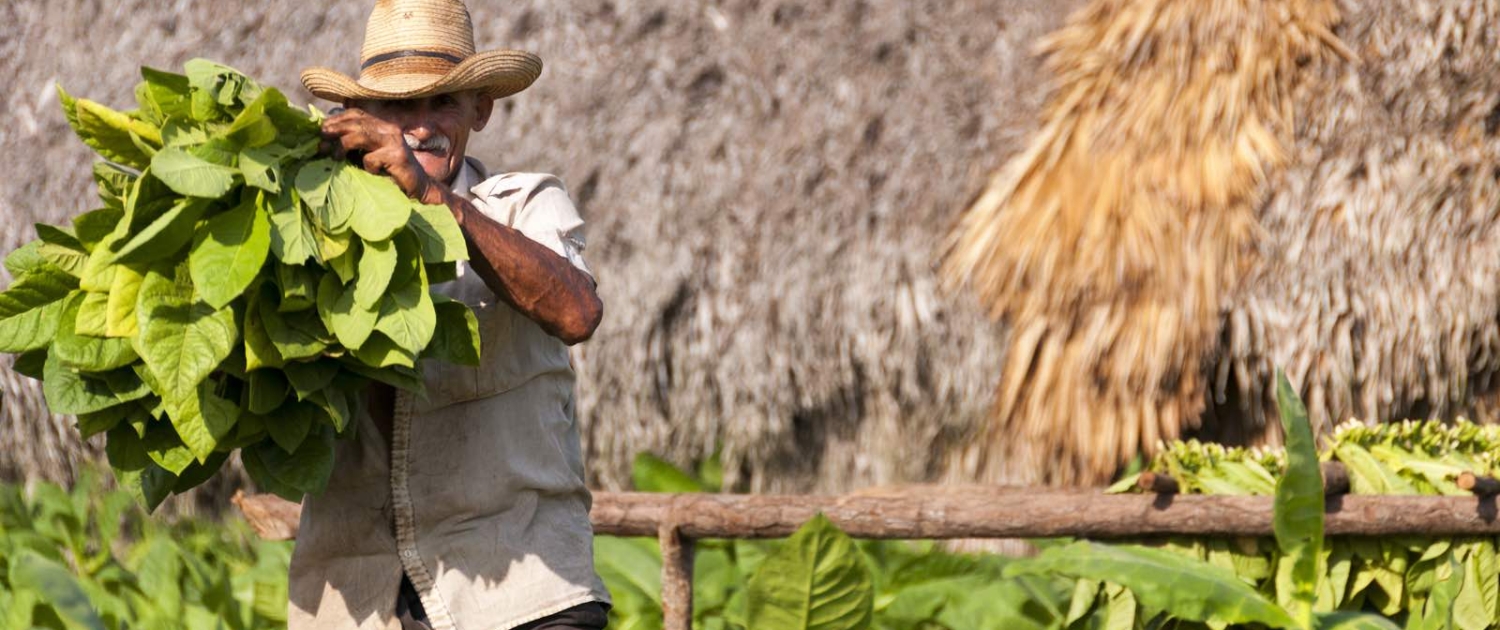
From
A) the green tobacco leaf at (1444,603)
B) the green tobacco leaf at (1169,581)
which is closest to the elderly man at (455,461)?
the green tobacco leaf at (1169,581)

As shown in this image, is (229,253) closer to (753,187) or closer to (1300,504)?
(1300,504)

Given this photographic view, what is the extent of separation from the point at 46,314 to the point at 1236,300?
2818 mm

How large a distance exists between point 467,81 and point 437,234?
0.29 meters

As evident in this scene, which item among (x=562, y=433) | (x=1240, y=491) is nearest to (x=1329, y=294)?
(x=1240, y=491)

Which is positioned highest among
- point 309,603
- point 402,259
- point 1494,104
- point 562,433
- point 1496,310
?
point 1494,104

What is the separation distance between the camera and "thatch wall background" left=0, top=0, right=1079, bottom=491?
12.8 feet

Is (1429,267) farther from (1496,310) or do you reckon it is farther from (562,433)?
(562,433)

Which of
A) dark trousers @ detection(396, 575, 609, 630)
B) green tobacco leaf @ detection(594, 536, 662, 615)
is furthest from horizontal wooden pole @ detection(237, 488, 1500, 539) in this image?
dark trousers @ detection(396, 575, 609, 630)

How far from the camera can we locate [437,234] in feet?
4.91

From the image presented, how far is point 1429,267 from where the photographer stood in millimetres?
3795

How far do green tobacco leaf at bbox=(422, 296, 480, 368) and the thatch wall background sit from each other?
236cm

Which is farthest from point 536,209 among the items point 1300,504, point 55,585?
point 1300,504

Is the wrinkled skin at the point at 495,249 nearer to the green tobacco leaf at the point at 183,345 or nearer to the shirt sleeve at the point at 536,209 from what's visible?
the shirt sleeve at the point at 536,209

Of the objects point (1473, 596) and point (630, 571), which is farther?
point (630, 571)
